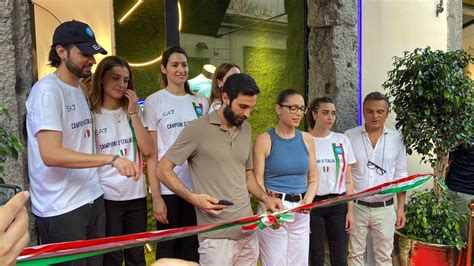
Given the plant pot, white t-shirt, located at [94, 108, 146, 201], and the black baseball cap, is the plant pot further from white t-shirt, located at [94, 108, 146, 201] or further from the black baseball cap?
the black baseball cap

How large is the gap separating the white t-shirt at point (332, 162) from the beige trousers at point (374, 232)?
0.44m

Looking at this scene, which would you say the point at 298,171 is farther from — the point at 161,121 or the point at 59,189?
the point at 59,189

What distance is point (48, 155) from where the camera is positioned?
218 cm

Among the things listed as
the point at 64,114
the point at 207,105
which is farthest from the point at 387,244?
the point at 64,114

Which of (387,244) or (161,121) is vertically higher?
(161,121)

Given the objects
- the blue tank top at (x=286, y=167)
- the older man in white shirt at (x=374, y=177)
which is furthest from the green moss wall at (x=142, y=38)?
the older man in white shirt at (x=374, y=177)

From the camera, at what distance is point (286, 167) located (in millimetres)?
3174

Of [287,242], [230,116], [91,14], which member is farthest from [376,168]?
[91,14]

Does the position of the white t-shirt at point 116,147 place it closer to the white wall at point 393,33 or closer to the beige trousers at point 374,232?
the beige trousers at point 374,232

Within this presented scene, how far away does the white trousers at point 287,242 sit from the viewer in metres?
3.11

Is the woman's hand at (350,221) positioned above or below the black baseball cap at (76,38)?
below

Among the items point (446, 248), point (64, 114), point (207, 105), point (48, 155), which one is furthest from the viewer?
point (446, 248)

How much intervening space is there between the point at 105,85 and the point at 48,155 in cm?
82

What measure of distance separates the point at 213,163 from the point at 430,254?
2962mm
